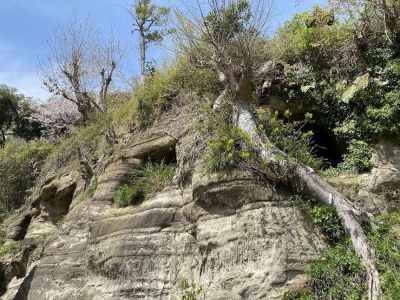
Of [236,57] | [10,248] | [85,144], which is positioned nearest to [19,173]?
[85,144]

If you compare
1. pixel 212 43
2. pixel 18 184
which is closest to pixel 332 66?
pixel 212 43

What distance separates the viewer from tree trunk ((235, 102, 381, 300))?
24.5 ft

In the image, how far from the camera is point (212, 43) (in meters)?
11.0

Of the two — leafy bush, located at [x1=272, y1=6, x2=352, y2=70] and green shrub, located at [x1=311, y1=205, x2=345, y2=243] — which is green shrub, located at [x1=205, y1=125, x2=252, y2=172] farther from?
leafy bush, located at [x1=272, y1=6, x2=352, y2=70]

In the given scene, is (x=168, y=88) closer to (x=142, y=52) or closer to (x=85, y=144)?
(x=85, y=144)

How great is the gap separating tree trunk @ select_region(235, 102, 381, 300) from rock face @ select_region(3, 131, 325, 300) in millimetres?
475

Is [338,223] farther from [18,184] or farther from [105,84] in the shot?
[18,184]

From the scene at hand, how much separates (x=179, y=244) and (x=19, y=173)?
10483 millimetres

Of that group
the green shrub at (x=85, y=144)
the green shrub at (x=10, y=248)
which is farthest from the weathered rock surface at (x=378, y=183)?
the green shrub at (x=10, y=248)

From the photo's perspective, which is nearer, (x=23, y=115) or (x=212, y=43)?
(x=212, y=43)

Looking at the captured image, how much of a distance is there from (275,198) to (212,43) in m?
4.02

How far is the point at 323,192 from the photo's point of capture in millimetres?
8703

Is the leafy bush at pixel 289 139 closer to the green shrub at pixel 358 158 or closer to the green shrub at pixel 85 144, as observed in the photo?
the green shrub at pixel 358 158

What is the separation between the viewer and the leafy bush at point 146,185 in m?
11.1
